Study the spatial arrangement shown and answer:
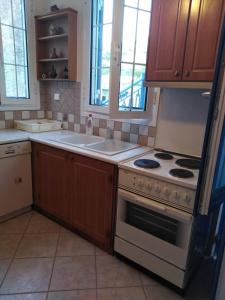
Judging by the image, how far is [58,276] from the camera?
1.71 meters

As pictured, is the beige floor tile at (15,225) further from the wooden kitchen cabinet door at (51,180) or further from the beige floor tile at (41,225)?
the wooden kitchen cabinet door at (51,180)

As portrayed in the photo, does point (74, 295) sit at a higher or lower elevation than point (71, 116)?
lower

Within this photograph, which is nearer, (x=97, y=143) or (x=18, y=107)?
(x=97, y=143)

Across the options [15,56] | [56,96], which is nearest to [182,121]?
[56,96]

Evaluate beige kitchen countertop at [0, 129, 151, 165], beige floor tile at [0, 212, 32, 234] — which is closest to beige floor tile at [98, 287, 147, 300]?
beige kitchen countertop at [0, 129, 151, 165]

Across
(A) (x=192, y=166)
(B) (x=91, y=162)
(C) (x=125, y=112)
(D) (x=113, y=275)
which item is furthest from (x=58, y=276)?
(C) (x=125, y=112)

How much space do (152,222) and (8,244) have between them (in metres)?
1.37

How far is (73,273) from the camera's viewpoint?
175 centimetres

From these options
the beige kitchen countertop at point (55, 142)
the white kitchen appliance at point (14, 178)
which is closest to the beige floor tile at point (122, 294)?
the beige kitchen countertop at point (55, 142)

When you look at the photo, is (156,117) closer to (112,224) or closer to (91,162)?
(91,162)

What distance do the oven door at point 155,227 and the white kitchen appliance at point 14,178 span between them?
3.99 feet

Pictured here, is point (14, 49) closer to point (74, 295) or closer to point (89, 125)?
point (89, 125)

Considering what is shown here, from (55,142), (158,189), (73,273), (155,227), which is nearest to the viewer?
(158,189)

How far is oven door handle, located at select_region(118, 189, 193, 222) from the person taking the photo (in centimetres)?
142
